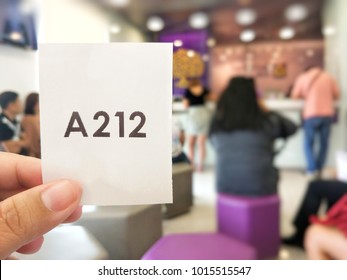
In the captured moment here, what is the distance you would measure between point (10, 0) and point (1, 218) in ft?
1.09

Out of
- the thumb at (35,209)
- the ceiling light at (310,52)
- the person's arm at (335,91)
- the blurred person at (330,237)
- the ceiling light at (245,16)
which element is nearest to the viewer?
the thumb at (35,209)

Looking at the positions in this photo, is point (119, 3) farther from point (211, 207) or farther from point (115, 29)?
point (211, 207)

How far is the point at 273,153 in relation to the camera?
1229 mm

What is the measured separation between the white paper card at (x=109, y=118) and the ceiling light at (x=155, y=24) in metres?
0.19

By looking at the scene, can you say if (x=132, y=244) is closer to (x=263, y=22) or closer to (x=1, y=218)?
(x=1, y=218)

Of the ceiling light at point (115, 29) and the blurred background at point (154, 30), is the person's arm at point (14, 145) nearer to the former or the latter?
the blurred background at point (154, 30)

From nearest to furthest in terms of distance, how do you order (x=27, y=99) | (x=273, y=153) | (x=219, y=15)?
1. (x=27, y=99)
2. (x=219, y=15)
3. (x=273, y=153)

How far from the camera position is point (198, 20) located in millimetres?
655

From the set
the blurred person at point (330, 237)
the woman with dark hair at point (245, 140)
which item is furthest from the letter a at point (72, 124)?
the woman with dark hair at point (245, 140)

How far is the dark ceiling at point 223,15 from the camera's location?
0.56 meters

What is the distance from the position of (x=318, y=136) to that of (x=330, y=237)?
0.42 m

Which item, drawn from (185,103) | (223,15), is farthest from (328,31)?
(185,103)

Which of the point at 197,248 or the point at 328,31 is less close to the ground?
the point at 328,31
